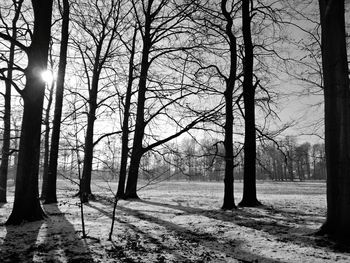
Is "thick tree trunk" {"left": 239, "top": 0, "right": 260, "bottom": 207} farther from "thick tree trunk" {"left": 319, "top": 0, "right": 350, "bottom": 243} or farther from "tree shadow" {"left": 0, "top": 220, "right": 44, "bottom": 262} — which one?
"tree shadow" {"left": 0, "top": 220, "right": 44, "bottom": 262}

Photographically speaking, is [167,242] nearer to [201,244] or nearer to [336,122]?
[201,244]

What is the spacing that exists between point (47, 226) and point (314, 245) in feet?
18.8

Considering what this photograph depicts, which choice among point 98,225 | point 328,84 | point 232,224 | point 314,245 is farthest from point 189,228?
point 328,84

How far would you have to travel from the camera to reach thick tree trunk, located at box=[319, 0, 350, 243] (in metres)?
5.35

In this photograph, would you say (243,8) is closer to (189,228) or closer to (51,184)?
(189,228)

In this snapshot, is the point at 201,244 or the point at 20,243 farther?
the point at 201,244

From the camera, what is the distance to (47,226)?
6.50m

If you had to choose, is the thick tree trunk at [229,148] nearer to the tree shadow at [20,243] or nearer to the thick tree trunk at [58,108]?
the tree shadow at [20,243]

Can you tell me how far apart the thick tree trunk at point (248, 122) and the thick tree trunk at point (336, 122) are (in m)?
5.84

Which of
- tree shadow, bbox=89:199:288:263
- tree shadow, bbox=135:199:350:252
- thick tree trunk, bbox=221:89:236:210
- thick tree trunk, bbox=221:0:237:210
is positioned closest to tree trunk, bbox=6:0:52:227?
tree shadow, bbox=89:199:288:263

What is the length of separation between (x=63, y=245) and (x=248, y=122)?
8.86m

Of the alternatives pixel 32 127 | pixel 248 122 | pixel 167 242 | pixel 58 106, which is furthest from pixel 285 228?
pixel 58 106

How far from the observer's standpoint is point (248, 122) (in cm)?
1177

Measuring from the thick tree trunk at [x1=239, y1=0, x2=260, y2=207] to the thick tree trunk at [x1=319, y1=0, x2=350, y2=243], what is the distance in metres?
5.84
